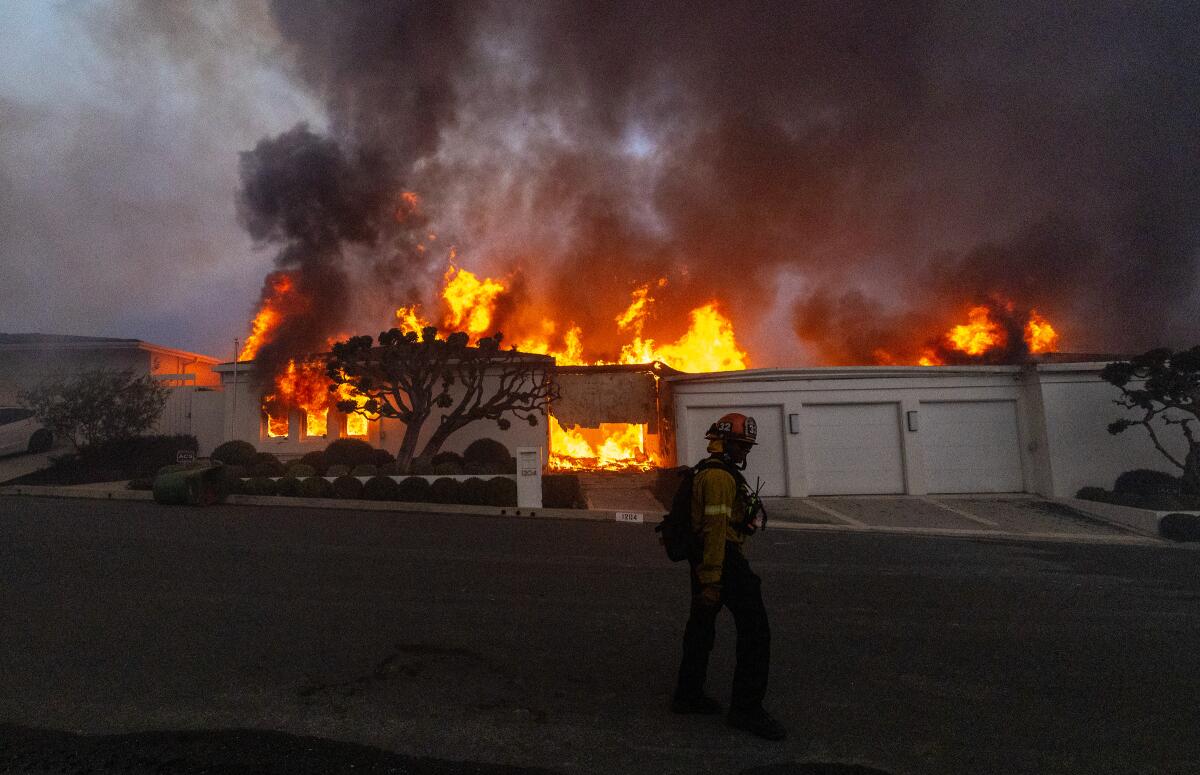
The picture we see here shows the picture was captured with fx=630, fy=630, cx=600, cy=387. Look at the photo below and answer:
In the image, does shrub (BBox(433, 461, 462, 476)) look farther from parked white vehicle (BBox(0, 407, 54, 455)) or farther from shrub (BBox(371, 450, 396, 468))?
parked white vehicle (BBox(0, 407, 54, 455))

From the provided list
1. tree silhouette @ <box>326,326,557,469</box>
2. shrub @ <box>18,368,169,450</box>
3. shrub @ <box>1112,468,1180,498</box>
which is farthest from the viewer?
shrub @ <box>18,368,169,450</box>

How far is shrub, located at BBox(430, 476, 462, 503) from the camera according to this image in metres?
12.5

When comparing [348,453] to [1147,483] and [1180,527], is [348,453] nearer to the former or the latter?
[1180,527]

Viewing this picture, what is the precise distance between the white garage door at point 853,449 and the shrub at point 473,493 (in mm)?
7653

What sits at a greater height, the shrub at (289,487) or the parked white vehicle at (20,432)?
the parked white vehicle at (20,432)

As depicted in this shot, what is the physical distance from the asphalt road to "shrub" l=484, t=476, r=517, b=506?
413 centimetres

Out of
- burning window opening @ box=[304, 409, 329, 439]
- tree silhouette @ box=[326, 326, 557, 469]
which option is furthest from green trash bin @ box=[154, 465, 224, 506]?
burning window opening @ box=[304, 409, 329, 439]

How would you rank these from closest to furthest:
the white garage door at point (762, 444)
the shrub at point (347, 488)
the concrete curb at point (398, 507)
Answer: the concrete curb at point (398, 507) < the shrub at point (347, 488) < the white garage door at point (762, 444)

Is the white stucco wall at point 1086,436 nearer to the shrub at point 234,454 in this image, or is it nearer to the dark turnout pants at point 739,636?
the dark turnout pants at point 739,636

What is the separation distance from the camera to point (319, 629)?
16.0 feet

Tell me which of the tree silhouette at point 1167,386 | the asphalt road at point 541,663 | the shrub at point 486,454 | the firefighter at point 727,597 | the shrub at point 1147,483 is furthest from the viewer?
the shrub at point 486,454

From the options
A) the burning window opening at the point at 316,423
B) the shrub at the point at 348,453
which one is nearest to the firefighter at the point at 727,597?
the shrub at the point at 348,453

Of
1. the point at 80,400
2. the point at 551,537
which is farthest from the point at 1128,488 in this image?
the point at 80,400

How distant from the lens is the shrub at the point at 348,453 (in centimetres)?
1617
